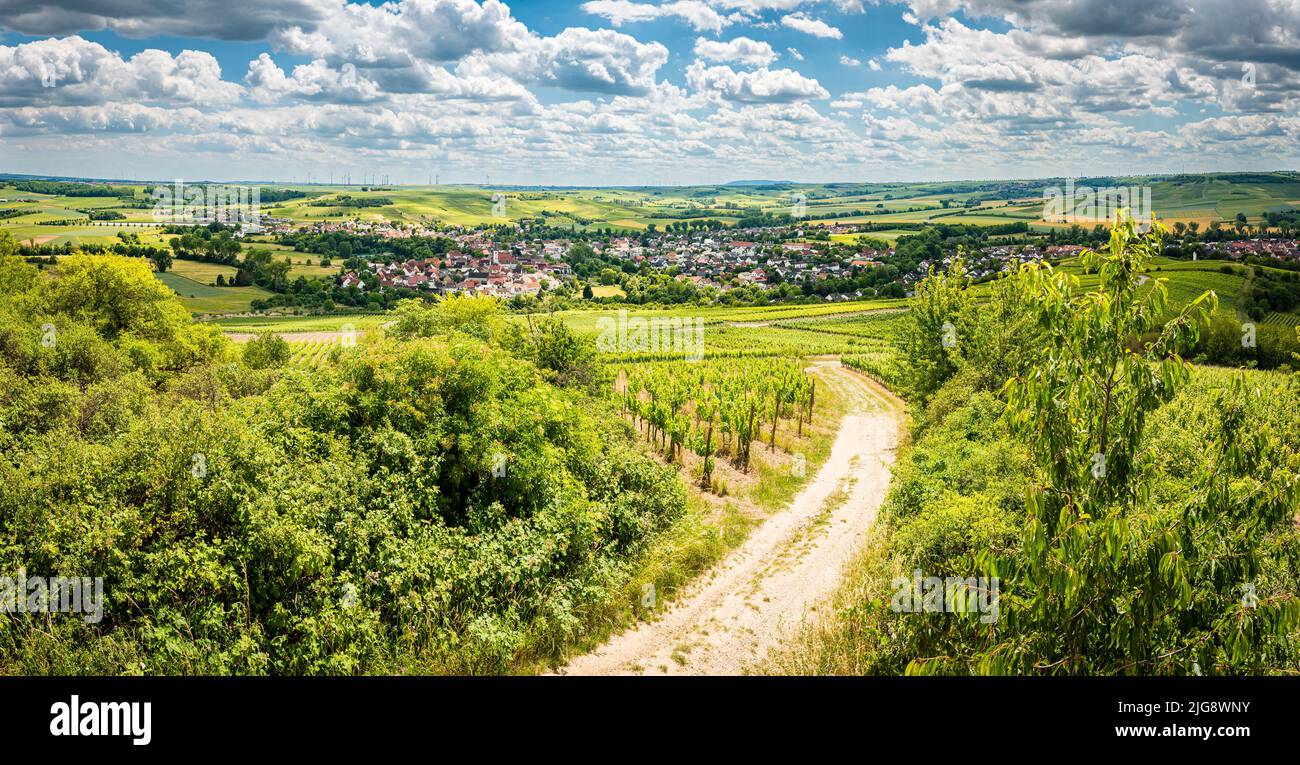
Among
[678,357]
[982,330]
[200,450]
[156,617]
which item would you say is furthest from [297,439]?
[678,357]

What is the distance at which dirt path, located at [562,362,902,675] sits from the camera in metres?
11.6

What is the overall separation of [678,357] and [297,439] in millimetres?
45901

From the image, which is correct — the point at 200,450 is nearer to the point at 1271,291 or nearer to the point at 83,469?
the point at 83,469

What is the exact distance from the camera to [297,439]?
12891mm

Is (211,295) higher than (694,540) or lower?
higher

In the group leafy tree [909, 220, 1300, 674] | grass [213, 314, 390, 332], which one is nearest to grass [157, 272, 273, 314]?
grass [213, 314, 390, 332]

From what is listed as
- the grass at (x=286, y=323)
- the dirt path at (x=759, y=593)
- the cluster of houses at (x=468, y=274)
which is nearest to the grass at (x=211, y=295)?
the grass at (x=286, y=323)

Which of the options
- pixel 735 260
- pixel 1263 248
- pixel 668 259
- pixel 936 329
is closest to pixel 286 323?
pixel 936 329

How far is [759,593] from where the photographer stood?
558 inches

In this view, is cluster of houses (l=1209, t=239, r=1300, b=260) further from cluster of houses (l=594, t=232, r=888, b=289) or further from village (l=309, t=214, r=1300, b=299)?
cluster of houses (l=594, t=232, r=888, b=289)

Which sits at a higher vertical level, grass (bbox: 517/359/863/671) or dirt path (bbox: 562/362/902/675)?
grass (bbox: 517/359/863/671)

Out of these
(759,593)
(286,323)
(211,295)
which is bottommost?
(759,593)

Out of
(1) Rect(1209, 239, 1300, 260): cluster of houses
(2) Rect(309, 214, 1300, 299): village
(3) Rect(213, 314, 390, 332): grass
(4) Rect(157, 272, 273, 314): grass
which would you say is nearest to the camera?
(3) Rect(213, 314, 390, 332): grass

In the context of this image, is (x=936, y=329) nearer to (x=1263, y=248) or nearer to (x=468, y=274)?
(x=1263, y=248)
